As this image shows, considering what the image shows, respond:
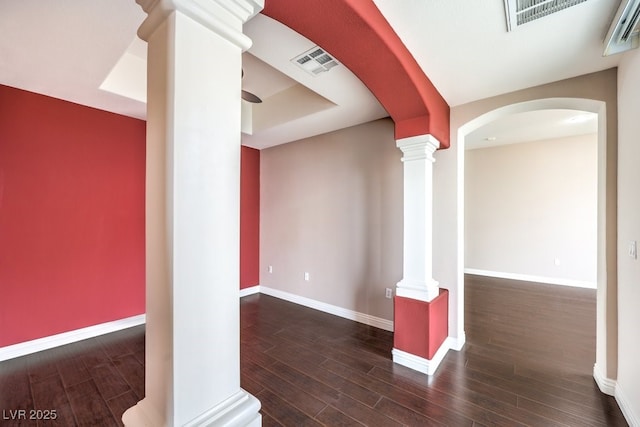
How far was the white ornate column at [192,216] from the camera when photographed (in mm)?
738

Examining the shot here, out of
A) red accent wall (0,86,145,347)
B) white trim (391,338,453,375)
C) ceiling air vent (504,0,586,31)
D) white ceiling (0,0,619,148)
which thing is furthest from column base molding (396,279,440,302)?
red accent wall (0,86,145,347)

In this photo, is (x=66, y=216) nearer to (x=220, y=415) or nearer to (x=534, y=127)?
(x=220, y=415)

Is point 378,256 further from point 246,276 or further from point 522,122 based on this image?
point 522,122

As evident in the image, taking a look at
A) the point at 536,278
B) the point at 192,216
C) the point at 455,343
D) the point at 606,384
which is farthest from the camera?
the point at 536,278

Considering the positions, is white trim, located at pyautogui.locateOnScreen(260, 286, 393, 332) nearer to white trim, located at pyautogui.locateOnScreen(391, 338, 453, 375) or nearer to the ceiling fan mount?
white trim, located at pyautogui.locateOnScreen(391, 338, 453, 375)

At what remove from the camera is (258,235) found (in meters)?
4.61

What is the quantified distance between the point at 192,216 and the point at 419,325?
221cm

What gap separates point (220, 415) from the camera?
797 mm

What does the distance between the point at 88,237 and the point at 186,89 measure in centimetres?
304

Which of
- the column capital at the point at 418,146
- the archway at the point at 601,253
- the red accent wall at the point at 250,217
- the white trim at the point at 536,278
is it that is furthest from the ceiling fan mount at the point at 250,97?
the white trim at the point at 536,278

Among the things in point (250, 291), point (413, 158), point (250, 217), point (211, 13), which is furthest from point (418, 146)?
point (250, 291)

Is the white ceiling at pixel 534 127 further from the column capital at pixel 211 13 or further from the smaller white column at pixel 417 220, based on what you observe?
the column capital at pixel 211 13

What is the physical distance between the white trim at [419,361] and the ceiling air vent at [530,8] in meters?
2.48

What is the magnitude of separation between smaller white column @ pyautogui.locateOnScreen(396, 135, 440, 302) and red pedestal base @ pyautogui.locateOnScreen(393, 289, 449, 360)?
0.07 metres
